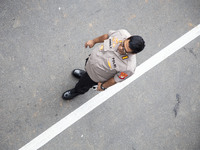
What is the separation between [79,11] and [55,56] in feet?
3.59

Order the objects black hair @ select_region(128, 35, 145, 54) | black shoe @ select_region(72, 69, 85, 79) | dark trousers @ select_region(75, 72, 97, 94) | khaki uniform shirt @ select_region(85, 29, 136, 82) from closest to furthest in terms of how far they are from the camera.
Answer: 1. black hair @ select_region(128, 35, 145, 54)
2. khaki uniform shirt @ select_region(85, 29, 136, 82)
3. dark trousers @ select_region(75, 72, 97, 94)
4. black shoe @ select_region(72, 69, 85, 79)

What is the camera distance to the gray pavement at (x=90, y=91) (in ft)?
11.4

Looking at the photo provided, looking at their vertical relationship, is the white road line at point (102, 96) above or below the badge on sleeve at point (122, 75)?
below

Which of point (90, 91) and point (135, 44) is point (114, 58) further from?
point (90, 91)

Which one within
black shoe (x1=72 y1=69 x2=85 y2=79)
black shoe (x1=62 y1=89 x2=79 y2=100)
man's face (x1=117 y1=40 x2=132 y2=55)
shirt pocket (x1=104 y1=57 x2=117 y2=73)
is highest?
man's face (x1=117 y1=40 x2=132 y2=55)

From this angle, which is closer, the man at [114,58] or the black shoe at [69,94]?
the man at [114,58]

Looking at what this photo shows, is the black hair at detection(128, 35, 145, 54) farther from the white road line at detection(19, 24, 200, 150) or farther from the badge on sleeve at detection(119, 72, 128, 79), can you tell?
the white road line at detection(19, 24, 200, 150)

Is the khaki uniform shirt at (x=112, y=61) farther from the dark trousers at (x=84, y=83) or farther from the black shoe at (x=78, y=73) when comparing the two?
the black shoe at (x=78, y=73)

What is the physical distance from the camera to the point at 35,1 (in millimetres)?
3779

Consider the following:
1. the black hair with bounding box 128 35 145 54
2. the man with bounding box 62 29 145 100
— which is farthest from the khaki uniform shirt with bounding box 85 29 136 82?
the black hair with bounding box 128 35 145 54

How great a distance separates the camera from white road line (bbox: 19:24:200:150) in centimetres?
342

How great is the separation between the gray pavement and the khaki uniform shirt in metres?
1.15

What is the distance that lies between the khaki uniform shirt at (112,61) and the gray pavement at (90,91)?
1147 mm

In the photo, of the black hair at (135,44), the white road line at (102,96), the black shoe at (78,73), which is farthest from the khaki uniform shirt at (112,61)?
the white road line at (102,96)
